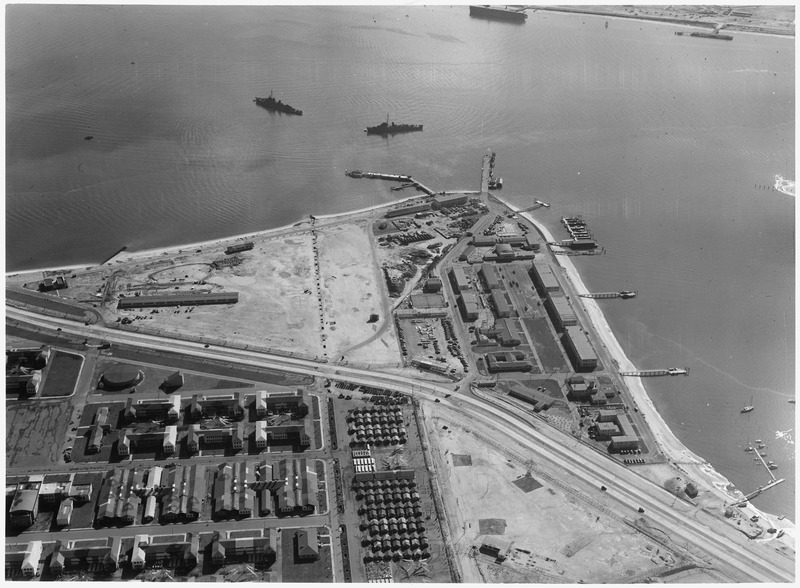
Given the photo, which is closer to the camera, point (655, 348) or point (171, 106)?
point (655, 348)

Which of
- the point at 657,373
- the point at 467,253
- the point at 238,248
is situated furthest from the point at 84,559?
the point at 467,253

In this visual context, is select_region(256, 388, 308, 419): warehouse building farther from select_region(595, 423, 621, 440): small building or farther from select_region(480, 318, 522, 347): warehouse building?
select_region(595, 423, 621, 440): small building

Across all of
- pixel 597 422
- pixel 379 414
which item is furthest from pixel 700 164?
pixel 379 414

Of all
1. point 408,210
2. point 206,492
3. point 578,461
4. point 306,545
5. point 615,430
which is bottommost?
point 578,461

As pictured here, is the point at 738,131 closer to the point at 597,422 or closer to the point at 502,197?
the point at 502,197

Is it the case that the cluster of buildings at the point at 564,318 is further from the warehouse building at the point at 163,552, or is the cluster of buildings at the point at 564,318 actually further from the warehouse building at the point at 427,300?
the warehouse building at the point at 163,552

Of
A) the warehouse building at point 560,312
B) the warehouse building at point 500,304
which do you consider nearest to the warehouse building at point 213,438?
the warehouse building at point 500,304

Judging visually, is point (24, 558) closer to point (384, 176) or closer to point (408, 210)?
point (408, 210)

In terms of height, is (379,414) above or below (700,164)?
below
